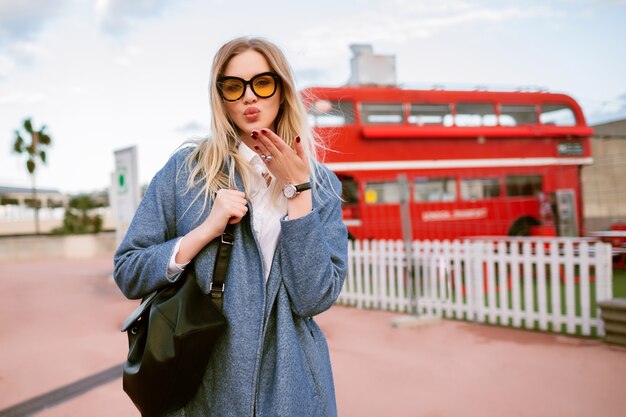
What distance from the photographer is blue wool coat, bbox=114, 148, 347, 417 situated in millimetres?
1261

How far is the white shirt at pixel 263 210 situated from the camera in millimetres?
1375

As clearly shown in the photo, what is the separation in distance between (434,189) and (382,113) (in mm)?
1853

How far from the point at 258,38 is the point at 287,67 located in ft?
0.38

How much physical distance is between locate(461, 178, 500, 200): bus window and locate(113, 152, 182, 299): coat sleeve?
31.1ft

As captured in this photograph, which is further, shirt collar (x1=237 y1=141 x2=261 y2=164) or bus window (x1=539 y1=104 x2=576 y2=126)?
bus window (x1=539 y1=104 x2=576 y2=126)

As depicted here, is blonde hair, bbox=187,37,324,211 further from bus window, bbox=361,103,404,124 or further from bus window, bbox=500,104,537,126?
bus window, bbox=500,104,537,126

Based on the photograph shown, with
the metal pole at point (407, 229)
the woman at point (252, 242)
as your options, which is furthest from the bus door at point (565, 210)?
the woman at point (252, 242)

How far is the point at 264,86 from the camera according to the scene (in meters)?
1.41

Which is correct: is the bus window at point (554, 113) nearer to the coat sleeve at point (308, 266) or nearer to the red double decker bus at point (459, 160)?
the red double decker bus at point (459, 160)

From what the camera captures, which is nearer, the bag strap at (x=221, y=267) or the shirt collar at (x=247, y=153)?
the bag strap at (x=221, y=267)

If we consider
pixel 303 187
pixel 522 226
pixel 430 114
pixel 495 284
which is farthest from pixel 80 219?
pixel 303 187

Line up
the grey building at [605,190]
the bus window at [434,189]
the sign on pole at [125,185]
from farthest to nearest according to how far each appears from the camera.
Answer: the grey building at [605,190] → the bus window at [434,189] → the sign on pole at [125,185]

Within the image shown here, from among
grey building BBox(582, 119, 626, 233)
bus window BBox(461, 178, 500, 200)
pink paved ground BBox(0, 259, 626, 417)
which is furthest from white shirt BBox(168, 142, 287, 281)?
grey building BBox(582, 119, 626, 233)

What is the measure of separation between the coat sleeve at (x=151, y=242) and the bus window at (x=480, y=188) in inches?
374
